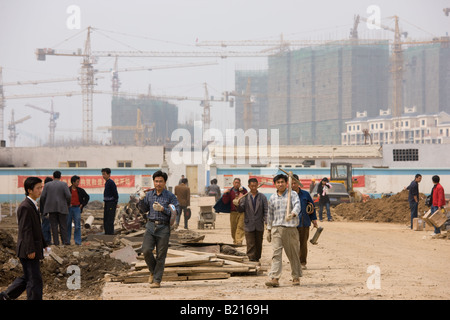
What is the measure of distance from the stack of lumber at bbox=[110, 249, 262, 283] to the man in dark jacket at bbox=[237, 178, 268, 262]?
31.6 inches

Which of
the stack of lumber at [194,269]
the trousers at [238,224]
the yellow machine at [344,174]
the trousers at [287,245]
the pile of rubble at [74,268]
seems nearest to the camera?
the trousers at [287,245]

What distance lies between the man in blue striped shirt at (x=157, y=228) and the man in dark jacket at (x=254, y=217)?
9.32 feet

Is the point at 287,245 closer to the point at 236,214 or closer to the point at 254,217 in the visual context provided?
the point at 254,217

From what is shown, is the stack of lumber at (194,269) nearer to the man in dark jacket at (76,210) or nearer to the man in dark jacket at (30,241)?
the man in dark jacket at (30,241)

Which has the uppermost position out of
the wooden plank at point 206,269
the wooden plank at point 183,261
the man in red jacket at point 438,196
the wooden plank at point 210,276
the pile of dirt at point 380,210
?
the man in red jacket at point 438,196

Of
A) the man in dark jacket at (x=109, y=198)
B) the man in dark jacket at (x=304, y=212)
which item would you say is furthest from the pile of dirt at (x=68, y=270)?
the man in dark jacket at (x=304, y=212)

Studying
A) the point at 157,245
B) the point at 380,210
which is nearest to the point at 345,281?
the point at 157,245

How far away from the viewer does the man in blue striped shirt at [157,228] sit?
10844 mm

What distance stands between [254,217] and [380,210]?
1959cm

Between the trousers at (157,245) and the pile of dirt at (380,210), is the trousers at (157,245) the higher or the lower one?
the higher one

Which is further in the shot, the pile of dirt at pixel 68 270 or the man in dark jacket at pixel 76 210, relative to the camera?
the man in dark jacket at pixel 76 210

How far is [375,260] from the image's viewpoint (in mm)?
15016
